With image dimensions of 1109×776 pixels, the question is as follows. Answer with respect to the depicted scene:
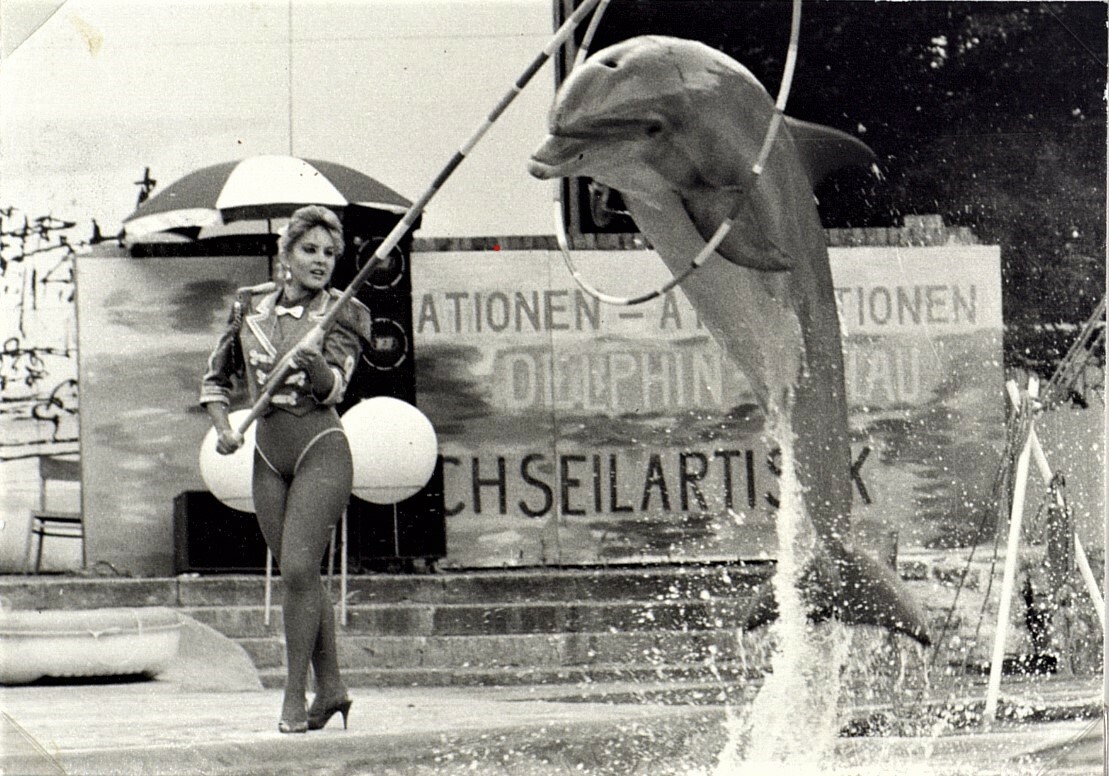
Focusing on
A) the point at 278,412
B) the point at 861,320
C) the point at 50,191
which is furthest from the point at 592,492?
the point at 50,191

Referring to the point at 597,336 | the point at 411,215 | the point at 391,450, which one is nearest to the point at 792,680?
the point at 597,336

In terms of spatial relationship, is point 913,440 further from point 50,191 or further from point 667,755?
point 50,191

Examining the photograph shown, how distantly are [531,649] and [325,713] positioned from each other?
3.93 feet

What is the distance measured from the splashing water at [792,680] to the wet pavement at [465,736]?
71 millimetres

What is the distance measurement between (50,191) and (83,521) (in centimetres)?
116

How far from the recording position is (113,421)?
7387 mm

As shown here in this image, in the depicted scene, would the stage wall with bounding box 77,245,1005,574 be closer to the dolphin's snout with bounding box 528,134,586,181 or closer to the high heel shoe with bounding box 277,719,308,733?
the high heel shoe with bounding box 277,719,308,733

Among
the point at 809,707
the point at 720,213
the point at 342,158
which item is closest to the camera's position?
the point at 720,213

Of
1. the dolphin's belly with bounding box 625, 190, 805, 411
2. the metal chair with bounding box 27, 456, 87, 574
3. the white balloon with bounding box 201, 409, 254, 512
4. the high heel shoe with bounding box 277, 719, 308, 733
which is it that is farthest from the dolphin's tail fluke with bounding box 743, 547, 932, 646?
the metal chair with bounding box 27, 456, 87, 574

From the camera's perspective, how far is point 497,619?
23.4ft

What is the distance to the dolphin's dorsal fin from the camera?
648cm

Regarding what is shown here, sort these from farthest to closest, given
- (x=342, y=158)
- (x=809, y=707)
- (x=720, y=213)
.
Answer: (x=342, y=158) → (x=809, y=707) → (x=720, y=213)

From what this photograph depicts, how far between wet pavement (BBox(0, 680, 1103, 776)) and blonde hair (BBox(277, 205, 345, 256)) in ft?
4.65

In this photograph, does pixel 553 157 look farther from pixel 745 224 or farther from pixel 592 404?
pixel 592 404
